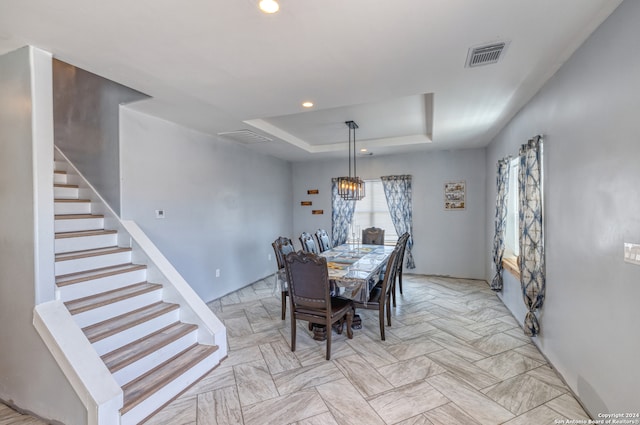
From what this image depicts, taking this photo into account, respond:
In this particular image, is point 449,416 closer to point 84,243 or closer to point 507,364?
point 507,364

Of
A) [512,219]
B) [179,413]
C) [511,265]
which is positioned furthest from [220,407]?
[512,219]

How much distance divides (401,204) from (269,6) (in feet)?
16.1

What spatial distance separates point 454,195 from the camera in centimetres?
571

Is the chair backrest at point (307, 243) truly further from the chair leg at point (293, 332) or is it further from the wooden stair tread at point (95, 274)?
the wooden stair tread at point (95, 274)

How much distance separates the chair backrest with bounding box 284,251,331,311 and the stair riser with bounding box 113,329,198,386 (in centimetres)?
104

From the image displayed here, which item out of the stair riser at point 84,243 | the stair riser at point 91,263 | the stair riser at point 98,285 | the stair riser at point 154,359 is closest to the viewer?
the stair riser at point 154,359

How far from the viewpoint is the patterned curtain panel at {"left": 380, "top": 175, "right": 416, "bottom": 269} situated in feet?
19.5

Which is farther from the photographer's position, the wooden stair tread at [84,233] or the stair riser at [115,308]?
the wooden stair tread at [84,233]

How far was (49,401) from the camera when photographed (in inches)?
78.7

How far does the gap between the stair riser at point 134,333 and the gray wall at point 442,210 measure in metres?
4.62

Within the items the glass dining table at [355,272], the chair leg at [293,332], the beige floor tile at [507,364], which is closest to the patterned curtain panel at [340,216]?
the glass dining table at [355,272]

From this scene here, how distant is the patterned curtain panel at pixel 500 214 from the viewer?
4.00 meters

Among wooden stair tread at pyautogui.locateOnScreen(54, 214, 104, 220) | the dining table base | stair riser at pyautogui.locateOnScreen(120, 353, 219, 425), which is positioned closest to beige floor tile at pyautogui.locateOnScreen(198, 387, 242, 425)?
stair riser at pyautogui.locateOnScreen(120, 353, 219, 425)

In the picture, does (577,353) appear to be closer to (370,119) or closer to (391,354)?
(391,354)
